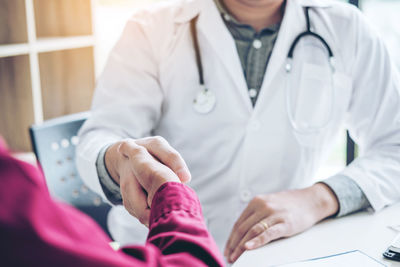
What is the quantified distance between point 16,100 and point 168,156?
101 cm

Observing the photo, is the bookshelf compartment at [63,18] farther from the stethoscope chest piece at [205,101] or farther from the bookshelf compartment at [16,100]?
the stethoscope chest piece at [205,101]

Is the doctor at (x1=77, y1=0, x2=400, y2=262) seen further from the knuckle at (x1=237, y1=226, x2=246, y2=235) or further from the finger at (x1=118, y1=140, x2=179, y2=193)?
the finger at (x1=118, y1=140, x2=179, y2=193)

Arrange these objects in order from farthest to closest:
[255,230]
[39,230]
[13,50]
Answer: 1. [13,50]
2. [255,230]
3. [39,230]

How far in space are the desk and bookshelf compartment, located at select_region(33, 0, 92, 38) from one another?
129 centimetres

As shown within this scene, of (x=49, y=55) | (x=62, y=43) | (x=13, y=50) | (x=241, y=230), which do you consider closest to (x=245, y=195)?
(x=241, y=230)

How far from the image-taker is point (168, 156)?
2.19 feet

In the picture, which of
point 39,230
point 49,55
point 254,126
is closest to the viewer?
point 39,230

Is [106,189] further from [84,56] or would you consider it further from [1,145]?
[84,56]

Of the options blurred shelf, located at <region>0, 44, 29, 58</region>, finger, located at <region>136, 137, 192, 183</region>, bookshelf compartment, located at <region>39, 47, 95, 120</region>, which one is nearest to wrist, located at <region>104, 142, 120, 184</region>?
finger, located at <region>136, 137, 192, 183</region>

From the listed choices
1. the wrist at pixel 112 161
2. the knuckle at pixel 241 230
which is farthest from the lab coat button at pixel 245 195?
the wrist at pixel 112 161

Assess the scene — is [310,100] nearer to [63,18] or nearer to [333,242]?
[333,242]

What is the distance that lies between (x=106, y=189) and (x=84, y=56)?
1061 mm

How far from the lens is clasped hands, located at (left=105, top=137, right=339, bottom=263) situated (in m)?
0.63

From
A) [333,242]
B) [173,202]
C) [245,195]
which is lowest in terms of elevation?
[245,195]
